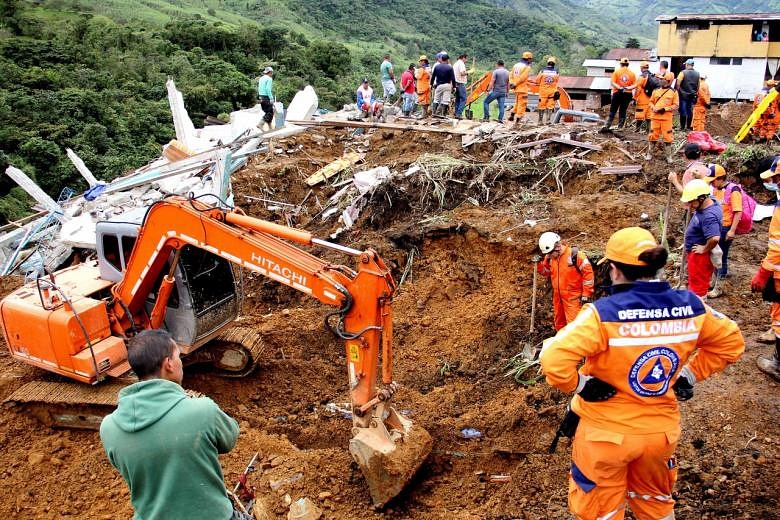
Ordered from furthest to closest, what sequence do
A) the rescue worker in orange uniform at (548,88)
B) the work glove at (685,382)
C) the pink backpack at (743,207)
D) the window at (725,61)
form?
the window at (725,61)
the rescue worker in orange uniform at (548,88)
the pink backpack at (743,207)
the work glove at (685,382)

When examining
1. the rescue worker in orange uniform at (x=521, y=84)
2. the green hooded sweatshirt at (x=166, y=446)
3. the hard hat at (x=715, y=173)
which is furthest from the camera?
the rescue worker in orange uniform at (x=521, y=84)

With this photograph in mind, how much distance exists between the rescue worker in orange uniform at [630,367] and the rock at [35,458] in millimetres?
5303

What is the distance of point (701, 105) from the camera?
1342 centimetres

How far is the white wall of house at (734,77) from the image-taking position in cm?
3020

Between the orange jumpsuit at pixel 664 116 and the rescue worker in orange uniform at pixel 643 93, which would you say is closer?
the orange jumpsuit at pixel 664 116

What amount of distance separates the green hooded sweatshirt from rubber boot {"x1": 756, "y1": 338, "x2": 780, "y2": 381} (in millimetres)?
4881

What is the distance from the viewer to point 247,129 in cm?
1611

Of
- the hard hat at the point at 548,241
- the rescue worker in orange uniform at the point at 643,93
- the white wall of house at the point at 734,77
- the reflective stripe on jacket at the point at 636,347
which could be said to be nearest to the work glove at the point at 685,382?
the reflective stripe on jacket at the point at 636,347

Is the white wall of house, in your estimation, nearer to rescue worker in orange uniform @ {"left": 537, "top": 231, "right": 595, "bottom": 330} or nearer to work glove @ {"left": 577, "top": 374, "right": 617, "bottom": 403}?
rescue worker in orange uniform @ {"left": 537, "top": 231, "right": 595, "bottom": 330}

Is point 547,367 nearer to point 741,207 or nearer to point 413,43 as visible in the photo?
point 741,207

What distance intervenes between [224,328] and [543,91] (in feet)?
31.2

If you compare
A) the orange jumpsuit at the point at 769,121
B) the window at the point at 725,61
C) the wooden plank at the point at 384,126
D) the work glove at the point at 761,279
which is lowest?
the work glove at the point at 761,279

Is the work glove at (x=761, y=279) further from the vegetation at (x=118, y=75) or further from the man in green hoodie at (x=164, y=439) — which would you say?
the vegetation at (x=118, y=75)

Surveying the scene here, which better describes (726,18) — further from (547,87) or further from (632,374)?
(632,374)
